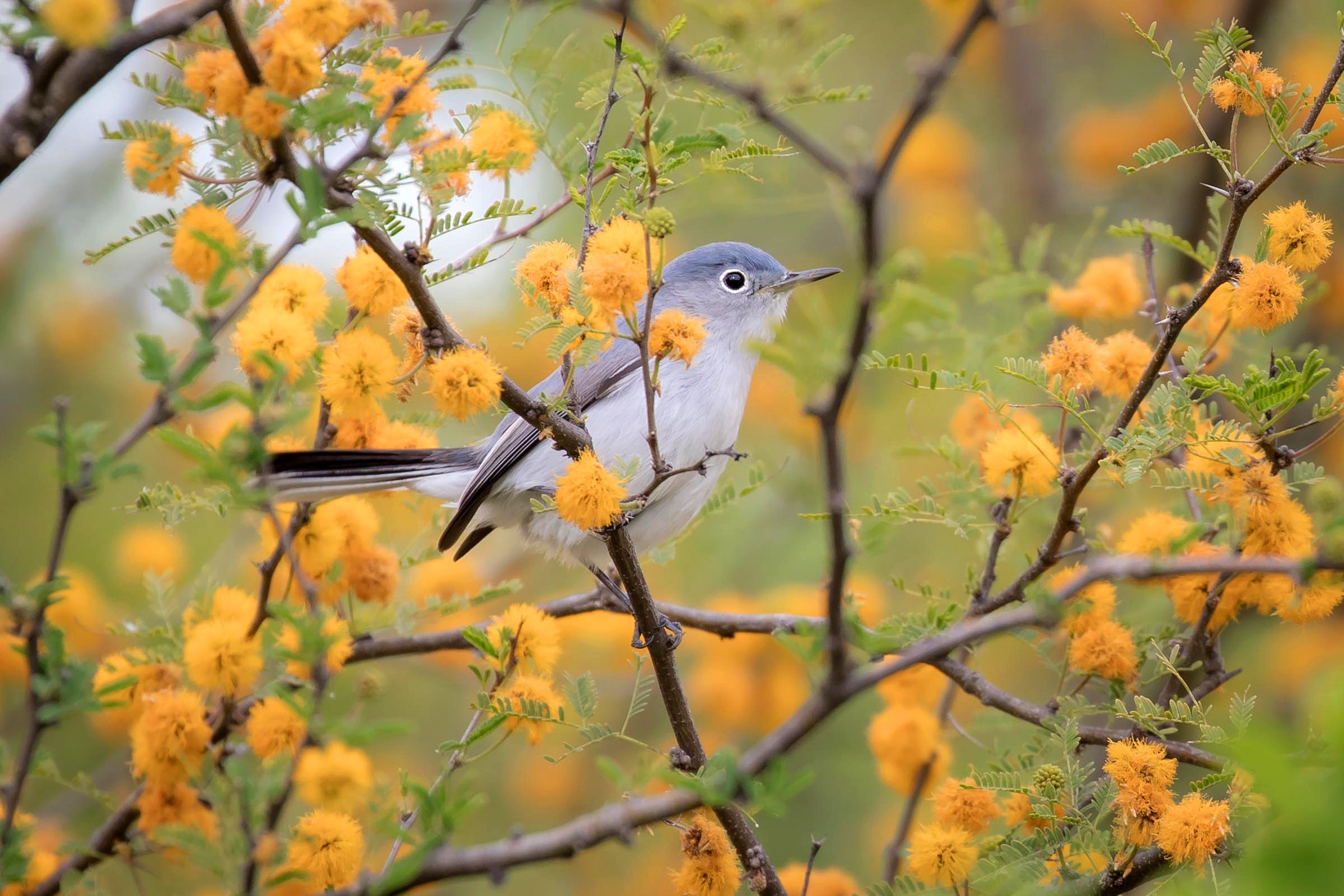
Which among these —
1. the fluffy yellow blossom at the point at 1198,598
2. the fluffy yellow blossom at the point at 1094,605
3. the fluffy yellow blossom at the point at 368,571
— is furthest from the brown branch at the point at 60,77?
the fluffy yellow blossom at the point at 1198,598

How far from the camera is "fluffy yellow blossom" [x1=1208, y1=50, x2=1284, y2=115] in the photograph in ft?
7.05

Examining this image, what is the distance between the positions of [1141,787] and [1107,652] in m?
0.40

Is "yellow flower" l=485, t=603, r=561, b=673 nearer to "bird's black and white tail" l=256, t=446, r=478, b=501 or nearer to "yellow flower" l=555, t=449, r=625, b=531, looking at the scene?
"yellow flower" l=555, t=449, r=625, b=531

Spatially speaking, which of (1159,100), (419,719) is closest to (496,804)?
(419,719)

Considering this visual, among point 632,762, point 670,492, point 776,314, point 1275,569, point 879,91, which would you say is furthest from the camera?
point 879,91

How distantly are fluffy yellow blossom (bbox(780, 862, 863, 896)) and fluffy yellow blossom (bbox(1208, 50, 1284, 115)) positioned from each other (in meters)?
1.93

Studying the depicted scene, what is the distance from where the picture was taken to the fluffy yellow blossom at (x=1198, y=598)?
241 centimetres

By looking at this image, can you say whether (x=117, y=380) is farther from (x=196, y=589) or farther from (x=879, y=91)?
(x=879, y=91)

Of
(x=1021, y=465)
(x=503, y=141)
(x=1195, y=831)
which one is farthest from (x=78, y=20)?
(x=1195, y=831)

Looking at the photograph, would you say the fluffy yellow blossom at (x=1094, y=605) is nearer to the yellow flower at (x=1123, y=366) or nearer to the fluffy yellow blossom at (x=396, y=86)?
the yellow flower at (x=1123, y=366)

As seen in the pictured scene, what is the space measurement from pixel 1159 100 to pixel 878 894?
16.1 ft

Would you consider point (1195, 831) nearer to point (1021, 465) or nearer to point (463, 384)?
point (1021, 465)

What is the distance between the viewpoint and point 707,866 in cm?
226

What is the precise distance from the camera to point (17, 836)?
5.57ft
